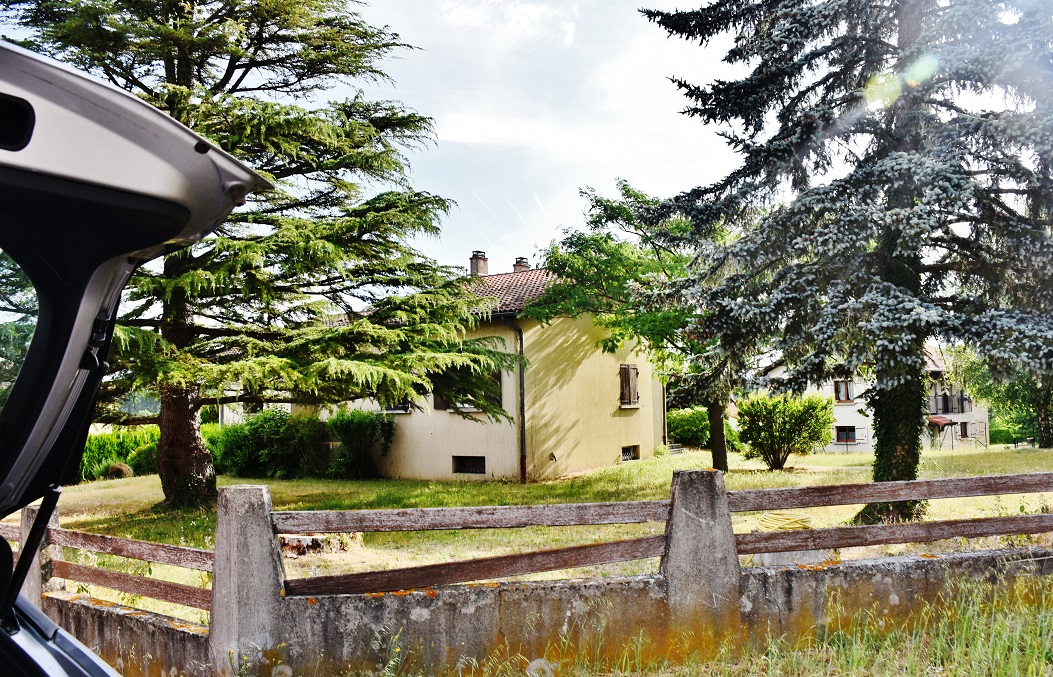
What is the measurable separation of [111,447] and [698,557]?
23832 mm

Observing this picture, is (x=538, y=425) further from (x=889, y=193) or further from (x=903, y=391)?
(x=889, y=193)

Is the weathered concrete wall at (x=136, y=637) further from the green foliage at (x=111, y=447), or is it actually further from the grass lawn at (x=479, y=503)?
the green foliage at (x=111, y=447)

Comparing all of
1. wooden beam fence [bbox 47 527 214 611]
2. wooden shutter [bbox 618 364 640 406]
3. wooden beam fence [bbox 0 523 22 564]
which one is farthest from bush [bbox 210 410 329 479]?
wooden beam fence [bbox 47 527 214 611]

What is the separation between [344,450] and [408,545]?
31.3ft

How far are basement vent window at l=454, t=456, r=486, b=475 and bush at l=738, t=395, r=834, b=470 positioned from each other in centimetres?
724

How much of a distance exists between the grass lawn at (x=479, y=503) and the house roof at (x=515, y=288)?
175 inches

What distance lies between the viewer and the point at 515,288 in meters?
19.1

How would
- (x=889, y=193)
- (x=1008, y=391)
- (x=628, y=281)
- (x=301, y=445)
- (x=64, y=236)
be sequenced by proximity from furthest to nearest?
(x=1008, y=391) < (x=301, y=445) < (x=628, y=281) < (x=889, y=193) < (x=64, y=236)

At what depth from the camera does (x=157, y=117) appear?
134cm

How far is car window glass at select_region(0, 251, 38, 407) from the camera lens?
4.69 feet

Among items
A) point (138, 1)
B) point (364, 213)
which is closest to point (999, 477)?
point (364, 213)

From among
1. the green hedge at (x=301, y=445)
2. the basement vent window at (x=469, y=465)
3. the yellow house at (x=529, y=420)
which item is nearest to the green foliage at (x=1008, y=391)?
the yellow house at (x=529, y=420)

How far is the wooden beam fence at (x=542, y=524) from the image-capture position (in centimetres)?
434

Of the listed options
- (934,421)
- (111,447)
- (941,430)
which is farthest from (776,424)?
(941,430)
